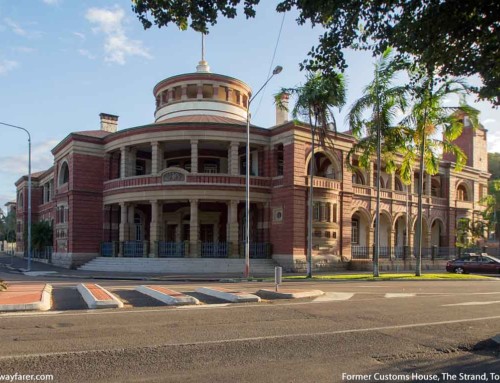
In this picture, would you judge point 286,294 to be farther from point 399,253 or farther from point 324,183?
point 399,253

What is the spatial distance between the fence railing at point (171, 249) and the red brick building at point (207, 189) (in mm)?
65

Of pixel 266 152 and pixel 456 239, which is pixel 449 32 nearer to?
pixel 266 152

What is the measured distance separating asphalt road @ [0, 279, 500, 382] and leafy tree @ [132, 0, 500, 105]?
4.85 metres

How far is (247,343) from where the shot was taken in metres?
7.93

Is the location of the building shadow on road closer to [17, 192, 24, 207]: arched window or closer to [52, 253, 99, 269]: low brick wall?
[52, 253, 99, 269]: low brick wall

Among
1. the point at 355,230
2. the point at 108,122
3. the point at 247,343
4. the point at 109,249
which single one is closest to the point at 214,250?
the point at 109,249

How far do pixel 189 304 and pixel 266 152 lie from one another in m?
22.6

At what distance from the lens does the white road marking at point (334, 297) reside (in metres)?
14.5

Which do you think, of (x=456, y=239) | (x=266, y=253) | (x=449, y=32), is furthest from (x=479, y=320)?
(x=456, y=239)

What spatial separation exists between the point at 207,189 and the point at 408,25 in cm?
2395

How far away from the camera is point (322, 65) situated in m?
10.5

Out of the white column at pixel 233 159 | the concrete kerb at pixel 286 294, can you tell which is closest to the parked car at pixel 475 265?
the white column at pixel 233 159

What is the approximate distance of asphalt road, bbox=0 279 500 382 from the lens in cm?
639

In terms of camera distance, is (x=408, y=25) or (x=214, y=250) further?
(x=214, y=250)
